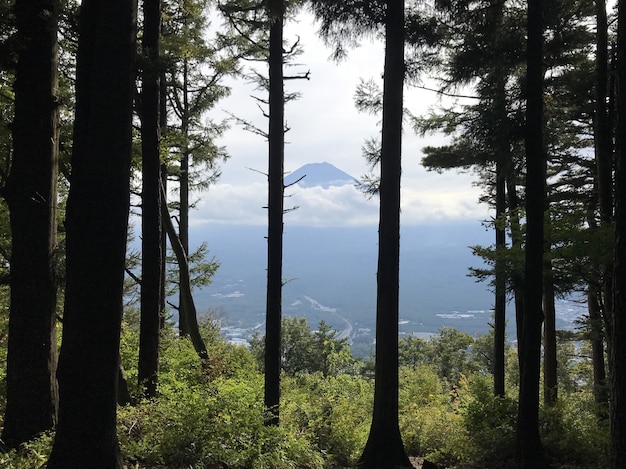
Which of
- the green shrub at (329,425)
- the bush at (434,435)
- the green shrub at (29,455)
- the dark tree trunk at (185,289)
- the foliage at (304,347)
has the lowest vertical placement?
the foliage at (304,347)

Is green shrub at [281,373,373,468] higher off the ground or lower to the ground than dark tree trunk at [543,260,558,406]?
lower

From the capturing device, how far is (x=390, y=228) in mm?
6863

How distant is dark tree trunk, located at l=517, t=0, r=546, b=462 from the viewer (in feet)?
21.3

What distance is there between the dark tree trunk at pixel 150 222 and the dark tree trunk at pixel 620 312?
6.32 m

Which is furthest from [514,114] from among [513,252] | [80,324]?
[80,324]

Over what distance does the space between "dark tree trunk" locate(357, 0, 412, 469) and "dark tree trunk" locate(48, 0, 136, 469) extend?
443cm

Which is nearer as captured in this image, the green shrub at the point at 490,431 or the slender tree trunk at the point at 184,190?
the green shrub at the point at 490,431

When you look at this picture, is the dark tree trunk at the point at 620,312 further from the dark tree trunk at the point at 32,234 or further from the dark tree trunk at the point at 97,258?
the dark tree trunk at the point at 32,234

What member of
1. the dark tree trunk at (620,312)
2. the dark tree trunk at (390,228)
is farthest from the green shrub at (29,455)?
the dark tree trunk at (620,312)

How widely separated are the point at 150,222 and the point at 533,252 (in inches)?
247

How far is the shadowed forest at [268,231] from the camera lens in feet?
11.0

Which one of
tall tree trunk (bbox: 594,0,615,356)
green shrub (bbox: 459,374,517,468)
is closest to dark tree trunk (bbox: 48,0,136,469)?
green shrub (bbox: 459,374,517,468)

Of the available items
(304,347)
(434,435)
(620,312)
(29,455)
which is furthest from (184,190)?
(304,347)

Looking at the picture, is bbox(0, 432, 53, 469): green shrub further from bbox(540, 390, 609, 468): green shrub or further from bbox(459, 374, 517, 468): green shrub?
bbox(540, 390, 609, 468): green shrub
